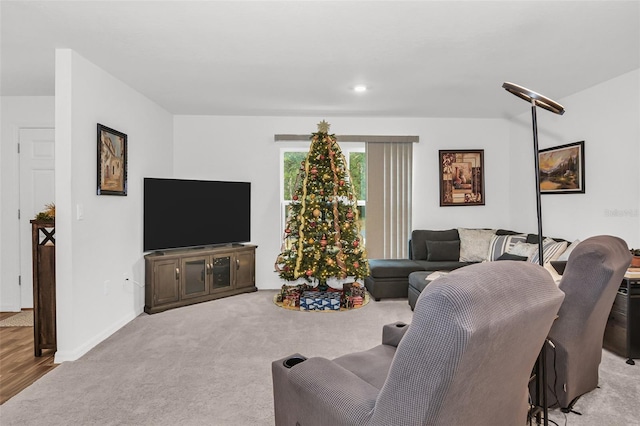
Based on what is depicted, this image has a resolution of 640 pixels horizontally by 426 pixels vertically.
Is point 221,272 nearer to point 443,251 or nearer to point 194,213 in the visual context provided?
point 194,213

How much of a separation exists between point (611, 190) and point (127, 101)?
5.05 meters

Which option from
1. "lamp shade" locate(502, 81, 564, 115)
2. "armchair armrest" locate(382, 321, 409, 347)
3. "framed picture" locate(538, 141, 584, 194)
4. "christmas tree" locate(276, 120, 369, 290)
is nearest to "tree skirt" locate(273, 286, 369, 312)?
"christmas tree" locate(276, 120, 369, 290)

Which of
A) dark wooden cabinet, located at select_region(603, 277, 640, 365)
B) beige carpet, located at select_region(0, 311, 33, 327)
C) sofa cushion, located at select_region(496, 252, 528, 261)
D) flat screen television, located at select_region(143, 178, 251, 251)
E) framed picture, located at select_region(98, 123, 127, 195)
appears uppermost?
framed picture, located at select_region(98, 123, 127, 195)

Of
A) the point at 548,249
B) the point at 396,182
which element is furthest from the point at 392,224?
the point at 548,249

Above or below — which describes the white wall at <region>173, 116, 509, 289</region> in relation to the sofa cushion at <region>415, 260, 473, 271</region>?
above

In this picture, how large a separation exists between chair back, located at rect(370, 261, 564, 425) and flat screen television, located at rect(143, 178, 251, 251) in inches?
157

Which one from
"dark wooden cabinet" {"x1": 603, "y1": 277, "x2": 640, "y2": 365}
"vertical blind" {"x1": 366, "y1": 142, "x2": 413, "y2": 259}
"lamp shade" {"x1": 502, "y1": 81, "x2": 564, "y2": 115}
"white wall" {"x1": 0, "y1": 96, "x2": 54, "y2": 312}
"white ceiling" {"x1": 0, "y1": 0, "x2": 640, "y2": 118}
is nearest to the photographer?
"lamp shade" {"x1": 502, "y1": 81, "x2": 564, "y2": 115}

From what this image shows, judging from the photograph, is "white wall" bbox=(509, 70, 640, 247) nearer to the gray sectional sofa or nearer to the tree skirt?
the gray sectional sofa

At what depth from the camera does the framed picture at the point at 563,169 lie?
4223 mm

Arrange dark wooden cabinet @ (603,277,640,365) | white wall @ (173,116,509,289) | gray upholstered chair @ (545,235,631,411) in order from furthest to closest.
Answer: white wall @ (173,116,509,289), dark wooden cabinet @ (603,277,640,365), gray upholstered chair @ (545,235,631,411)

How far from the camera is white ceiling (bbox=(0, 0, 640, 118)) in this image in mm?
2473

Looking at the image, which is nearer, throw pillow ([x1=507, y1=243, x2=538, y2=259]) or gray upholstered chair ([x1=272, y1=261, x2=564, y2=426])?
gray upholstered chair ([x1=272, y1=261, x2=564, y2=426])

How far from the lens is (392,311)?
14.5 feet

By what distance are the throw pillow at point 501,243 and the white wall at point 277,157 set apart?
69 cm
